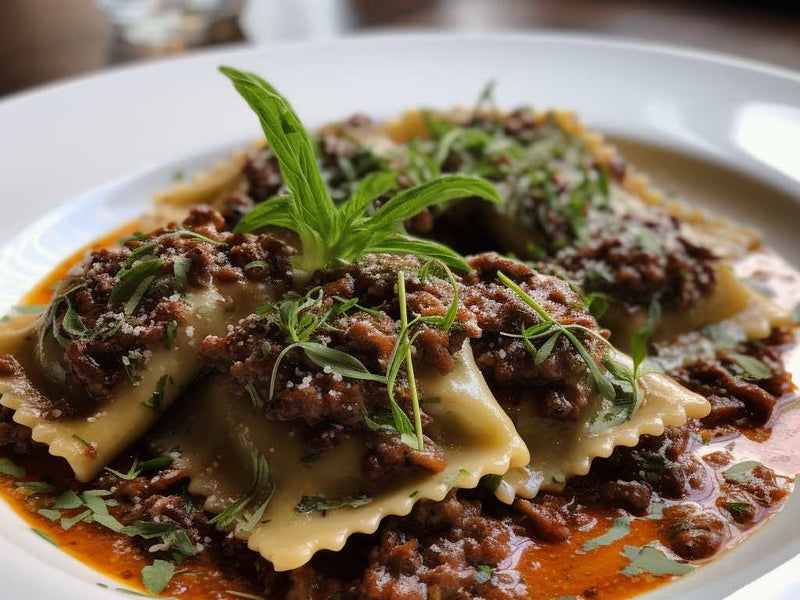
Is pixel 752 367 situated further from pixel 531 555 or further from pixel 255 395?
pixel 255 395

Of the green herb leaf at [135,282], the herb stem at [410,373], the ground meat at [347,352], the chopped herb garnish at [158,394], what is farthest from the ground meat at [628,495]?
the green herb leaf at [135,282]

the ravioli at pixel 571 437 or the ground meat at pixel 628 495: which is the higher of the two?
the ravioli at pixel 571 437

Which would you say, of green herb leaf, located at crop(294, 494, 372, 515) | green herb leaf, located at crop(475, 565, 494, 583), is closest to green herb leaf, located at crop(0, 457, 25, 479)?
green herb leaf, located at crop(294, 494, 372, 515)

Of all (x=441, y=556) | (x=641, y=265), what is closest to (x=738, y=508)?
(x=441, y=556)

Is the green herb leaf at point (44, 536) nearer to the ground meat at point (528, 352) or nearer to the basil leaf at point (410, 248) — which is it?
A: the basil leaf at point (410, 248)

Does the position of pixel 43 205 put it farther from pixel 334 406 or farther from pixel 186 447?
pixel 334 406

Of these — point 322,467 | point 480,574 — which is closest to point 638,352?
point 480,574
